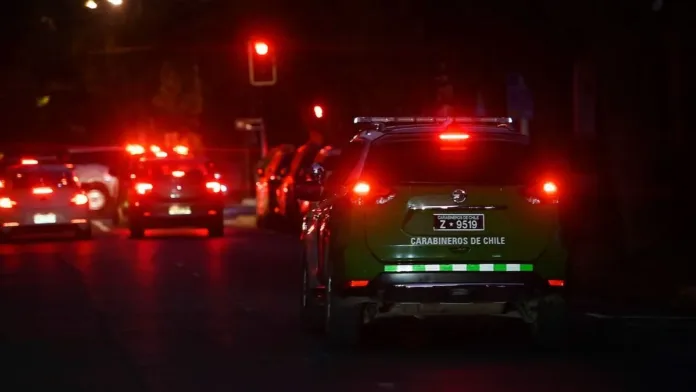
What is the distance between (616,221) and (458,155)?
9757mm

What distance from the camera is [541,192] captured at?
12.9 meters

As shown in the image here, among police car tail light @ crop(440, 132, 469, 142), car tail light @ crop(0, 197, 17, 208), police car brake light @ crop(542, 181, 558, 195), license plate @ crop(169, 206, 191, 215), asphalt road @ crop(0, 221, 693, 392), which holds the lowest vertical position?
asphalt road @ crop(0, 221, 693, 392)

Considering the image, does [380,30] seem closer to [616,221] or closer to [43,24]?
[616,221]

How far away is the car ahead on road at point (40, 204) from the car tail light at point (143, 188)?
3.84 feet

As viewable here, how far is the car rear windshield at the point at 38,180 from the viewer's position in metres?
31.4

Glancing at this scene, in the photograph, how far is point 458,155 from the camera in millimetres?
13055

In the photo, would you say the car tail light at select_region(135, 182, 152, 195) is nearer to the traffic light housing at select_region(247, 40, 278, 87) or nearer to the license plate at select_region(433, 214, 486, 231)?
the traffic light housing at select_region(247, 40, 278, 87)

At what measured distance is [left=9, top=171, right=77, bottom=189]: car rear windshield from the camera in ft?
103

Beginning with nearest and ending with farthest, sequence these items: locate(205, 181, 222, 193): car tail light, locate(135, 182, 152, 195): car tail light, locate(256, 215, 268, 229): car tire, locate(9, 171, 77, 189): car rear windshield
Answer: locate(135, 182, 152, 195): car tail light < locate(205, 181, 222, 193): car tail light < locate(9, 171, 77, 189): car rear windshield < locate(256, 215, 268, 229): car tire

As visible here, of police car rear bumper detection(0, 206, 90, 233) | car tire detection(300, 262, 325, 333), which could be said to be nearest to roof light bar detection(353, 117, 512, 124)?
car tire detection(300, 262, 325, 333)

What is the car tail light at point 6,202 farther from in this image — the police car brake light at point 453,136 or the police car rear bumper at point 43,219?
the police car brake light at point 453,136

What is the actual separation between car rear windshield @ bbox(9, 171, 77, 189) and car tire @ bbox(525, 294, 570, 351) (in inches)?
770

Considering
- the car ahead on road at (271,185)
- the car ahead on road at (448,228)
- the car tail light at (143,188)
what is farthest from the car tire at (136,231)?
the car ahead on road at (448,228)

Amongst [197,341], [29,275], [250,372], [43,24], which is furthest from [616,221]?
[43,24]
